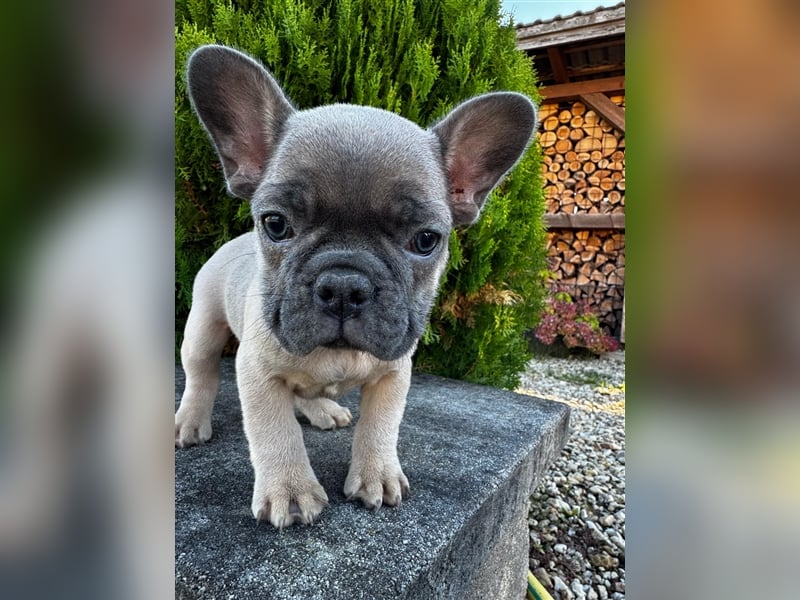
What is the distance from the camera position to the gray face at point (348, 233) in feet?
2.74

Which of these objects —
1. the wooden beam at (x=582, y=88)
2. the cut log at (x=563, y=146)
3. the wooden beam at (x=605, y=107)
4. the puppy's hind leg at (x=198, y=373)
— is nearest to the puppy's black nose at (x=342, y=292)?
the puppy's hind leg at (x=198, y=373)

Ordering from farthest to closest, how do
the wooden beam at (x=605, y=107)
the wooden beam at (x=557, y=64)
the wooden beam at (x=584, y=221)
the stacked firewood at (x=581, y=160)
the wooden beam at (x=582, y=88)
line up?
the wooden beam at (x=584, y=221) < the stacked firewood at (x=581, y=160) < the wooden beam at (x=605, y=107) < the wooden beam at (x=582, y=88) < the wooden beam at (x=557, y=64)

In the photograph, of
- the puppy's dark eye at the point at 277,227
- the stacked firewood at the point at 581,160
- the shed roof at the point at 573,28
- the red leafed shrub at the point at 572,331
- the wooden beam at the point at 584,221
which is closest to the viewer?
the puppy's dark eye at the point at 277,227

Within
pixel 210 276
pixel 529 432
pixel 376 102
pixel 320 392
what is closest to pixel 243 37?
pixel 376 102

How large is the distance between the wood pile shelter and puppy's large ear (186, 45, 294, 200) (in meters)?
4.43

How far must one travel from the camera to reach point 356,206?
0.88 meters

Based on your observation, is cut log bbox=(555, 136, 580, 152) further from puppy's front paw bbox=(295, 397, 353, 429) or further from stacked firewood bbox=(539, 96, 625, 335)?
puppy's front paw bbox=(295, 397, 353, 429)

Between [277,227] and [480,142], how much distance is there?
538mm

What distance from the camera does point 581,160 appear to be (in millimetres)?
6078

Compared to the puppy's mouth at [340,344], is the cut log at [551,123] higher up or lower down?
higher up

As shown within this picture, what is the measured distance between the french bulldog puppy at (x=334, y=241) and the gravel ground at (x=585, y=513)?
144 centimetres
